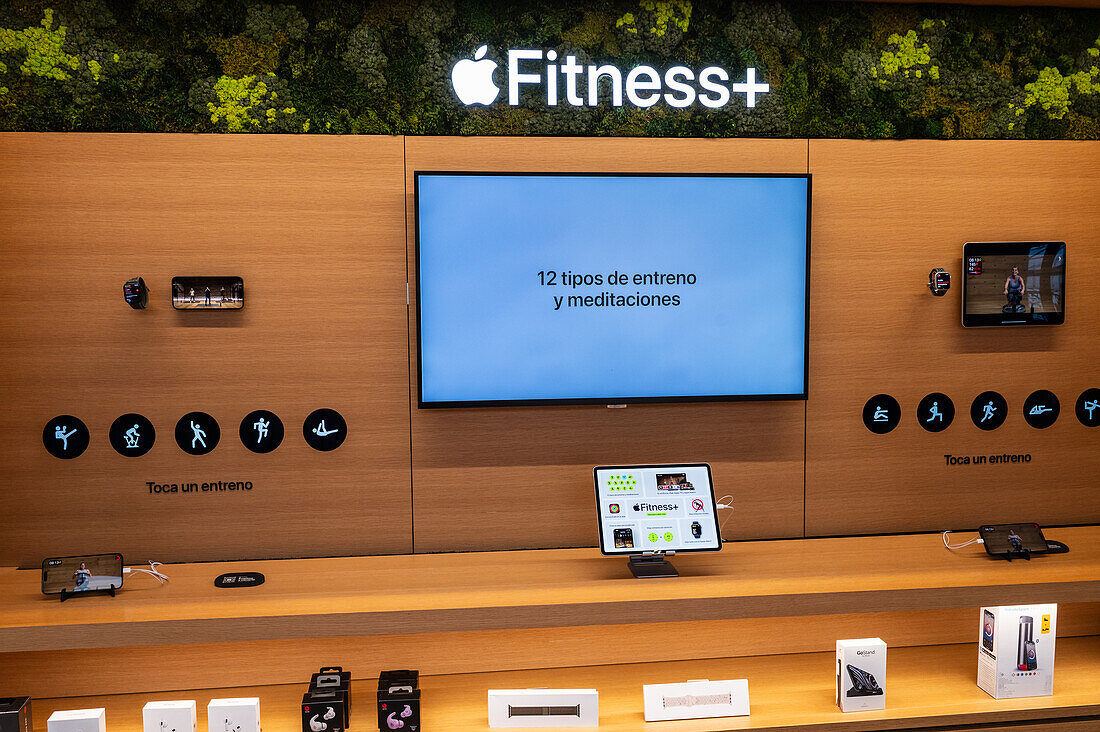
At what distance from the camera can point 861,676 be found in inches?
85.3

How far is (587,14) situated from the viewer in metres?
2.36

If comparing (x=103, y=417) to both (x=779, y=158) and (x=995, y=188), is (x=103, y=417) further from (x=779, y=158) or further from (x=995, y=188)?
(x=995, y=188)

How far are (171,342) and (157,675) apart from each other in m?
1.00

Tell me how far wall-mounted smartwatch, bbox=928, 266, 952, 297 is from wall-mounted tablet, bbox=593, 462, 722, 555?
3.11 feet

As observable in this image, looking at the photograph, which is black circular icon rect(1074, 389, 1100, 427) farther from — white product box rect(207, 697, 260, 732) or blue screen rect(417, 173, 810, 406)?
white product box rect(207, 697, 260, 732)

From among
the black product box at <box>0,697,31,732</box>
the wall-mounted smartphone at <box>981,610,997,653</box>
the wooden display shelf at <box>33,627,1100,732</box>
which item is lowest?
the wooden display shelf at <box>33,627,1100,732</box>

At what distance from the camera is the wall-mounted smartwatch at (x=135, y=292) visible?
2.18 meters

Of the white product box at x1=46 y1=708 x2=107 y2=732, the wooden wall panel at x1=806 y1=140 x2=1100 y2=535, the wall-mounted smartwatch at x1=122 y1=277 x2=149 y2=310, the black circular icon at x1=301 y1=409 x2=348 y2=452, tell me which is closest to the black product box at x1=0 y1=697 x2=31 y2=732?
the white product box at x1=46 y1=708 x2=107 y2=732

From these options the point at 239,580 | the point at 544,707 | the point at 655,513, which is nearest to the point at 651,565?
the point at 655,513

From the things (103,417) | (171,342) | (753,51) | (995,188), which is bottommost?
(103,417)

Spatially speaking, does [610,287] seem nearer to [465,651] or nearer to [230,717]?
[465,651]

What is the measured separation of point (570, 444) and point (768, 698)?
0.95 m

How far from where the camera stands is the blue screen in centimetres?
232

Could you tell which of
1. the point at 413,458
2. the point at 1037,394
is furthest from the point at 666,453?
the point at 1037,394
